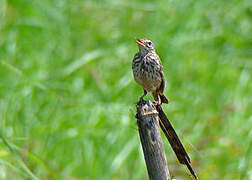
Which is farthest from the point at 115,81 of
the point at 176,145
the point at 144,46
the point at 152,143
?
the point at 152,143

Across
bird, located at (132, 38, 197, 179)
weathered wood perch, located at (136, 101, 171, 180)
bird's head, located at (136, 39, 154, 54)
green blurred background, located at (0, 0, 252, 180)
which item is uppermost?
green blurred background, located at (0, 0, 252, 180)

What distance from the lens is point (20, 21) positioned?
767cm

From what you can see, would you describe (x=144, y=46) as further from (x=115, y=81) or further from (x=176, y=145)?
(x=115, y=81)

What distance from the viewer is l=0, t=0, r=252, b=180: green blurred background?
6118mm

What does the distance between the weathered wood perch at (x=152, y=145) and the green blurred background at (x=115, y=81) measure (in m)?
2.78

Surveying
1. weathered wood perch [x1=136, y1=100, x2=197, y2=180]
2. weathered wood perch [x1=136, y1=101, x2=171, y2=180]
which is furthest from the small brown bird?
weathered wood perch [x1=136, y1=101, x2=171, y2=180]

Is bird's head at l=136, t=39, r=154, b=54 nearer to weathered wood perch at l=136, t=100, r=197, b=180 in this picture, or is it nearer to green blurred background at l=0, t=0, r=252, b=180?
green blurred background at l=0, t=0, r=252, b=180

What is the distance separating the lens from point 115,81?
23.4 ft

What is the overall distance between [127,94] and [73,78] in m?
0.92

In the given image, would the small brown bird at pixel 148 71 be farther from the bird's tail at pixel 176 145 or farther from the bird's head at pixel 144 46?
the bird's tail at pixel 176 145

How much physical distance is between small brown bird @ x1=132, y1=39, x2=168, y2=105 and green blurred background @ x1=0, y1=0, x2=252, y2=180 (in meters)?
1.14

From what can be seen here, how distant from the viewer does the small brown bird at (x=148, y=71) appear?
15.8 feet

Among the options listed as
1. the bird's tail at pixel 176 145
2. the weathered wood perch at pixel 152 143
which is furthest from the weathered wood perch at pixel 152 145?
the bird's tail at pixel 176 145

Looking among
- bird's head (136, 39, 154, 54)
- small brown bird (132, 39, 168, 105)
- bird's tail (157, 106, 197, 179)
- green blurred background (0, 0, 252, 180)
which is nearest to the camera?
bird's tail (157, 106, 197, 179)
